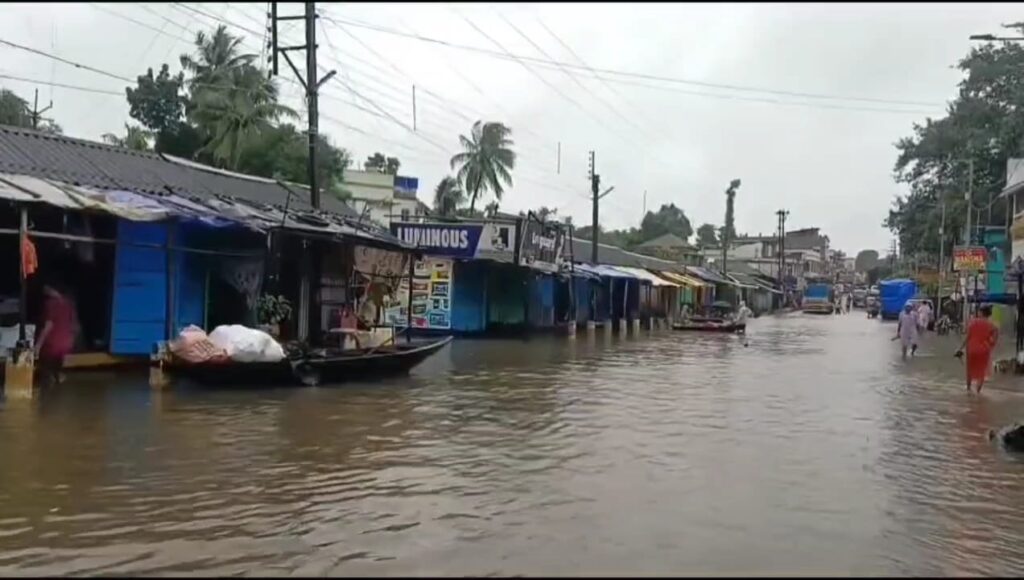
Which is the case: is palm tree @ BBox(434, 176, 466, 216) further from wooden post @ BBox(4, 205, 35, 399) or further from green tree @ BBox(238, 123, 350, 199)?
wooden post @ BBox(4, 205, 35, 399)

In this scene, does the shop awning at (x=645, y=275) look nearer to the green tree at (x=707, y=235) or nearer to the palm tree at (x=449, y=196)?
the palm tree at (x=449, y=196)

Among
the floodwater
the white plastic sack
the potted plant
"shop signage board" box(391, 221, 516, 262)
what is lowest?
the floodwater

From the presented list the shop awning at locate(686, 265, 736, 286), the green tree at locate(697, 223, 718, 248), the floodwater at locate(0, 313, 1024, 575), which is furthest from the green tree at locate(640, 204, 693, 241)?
the floodwater at locate(0, 313, 1024, 575)

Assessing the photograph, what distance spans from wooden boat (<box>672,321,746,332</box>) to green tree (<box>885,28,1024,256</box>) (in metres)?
12.6

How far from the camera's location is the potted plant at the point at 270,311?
62.3 ft

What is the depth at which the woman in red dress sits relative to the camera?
1622 cm

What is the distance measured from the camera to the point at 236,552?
6426 millimetres

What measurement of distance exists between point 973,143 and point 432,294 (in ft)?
105

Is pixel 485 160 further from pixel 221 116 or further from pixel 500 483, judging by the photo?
pixel 500 483

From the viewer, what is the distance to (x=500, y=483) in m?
8.68

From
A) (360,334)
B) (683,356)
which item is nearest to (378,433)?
(360,334)

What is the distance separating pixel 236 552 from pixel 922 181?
A: 54907mm

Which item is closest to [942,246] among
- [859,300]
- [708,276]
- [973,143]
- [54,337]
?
[973,143]

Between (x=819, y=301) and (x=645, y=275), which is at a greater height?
(x=645, y=275)
